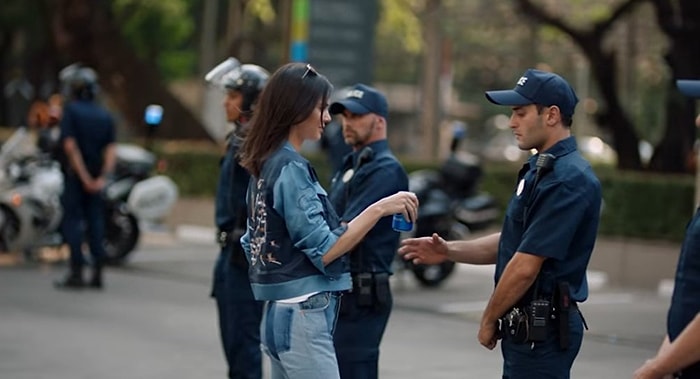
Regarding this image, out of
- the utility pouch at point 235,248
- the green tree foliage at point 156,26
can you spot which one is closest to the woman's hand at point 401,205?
the utility pouch at point 235,248

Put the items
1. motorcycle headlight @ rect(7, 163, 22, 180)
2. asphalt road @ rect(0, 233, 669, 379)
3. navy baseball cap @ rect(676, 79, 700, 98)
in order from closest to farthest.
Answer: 1. navy baseball cap @ rect(676, 79, 700, 98)
2. asphalt road @ rect(0, 233, 669, 379)
3. motorcycle headlight @ rect(7, 163, 22, 180)

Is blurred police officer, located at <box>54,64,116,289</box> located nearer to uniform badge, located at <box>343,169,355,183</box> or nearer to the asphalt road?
the asphalt road

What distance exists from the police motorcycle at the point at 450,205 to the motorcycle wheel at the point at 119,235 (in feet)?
9.63

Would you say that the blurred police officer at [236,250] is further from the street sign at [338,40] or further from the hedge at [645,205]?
the street sign at [338,40]

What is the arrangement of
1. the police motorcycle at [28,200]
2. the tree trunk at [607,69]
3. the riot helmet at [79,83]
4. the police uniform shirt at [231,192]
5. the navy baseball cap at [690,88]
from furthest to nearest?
the tree trunk at [607,69]
the police motorcycle at [28,200]
the riot helmet at [79,83]
the police uniform shirt at [231,192]
the navy baseball cap at [690,88]

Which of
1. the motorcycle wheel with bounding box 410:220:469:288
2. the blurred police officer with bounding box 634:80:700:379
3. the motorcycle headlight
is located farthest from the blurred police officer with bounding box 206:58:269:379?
the motorcycle headlight

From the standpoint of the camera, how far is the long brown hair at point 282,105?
527cm

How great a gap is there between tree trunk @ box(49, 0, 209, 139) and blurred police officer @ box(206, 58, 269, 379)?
639 inches

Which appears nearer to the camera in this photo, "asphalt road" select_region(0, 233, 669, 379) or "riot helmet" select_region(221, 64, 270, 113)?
"riot helmet" select_region(221, 64, 270, 113)

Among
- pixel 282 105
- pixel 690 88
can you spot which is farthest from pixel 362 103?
pixel 690 88

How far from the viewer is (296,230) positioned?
5.14 m

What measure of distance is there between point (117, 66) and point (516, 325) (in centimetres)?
1972

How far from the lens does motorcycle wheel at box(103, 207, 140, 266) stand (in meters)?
15.1

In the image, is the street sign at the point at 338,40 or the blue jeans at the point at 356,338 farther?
the street sign at the point at 338,40
